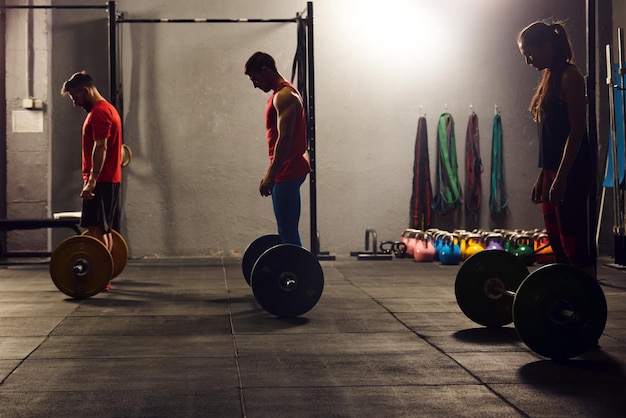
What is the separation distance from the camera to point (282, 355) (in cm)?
335

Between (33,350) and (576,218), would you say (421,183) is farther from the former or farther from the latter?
(33,350)

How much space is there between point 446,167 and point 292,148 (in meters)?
3.71

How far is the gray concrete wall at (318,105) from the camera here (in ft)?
25.6

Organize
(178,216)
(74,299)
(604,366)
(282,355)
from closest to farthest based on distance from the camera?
(604,366)
(282,355)
(74,299)
(178,216)

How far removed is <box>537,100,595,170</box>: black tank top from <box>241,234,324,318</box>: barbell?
127 centimetres

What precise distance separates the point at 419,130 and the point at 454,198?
68 cm

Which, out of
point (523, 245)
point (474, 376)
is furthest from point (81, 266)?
point (523, 245)

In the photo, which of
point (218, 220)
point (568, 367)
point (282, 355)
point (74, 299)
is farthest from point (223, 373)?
point (218, 220)

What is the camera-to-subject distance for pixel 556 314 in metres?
3.14

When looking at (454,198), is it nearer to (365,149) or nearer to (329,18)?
(365,149)

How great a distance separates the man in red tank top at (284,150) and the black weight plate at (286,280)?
245 mm

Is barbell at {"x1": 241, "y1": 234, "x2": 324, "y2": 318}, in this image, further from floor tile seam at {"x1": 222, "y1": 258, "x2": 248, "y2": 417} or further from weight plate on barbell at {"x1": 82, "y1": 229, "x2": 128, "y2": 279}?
weight plate on barbell at {"x1": 82, "y1": 229, "x2": 128, "y2": 279}

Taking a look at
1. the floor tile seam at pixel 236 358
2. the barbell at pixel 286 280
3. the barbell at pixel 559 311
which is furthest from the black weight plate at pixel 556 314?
the barbell at pixel 286 280

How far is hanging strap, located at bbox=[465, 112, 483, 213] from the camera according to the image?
803 cm
